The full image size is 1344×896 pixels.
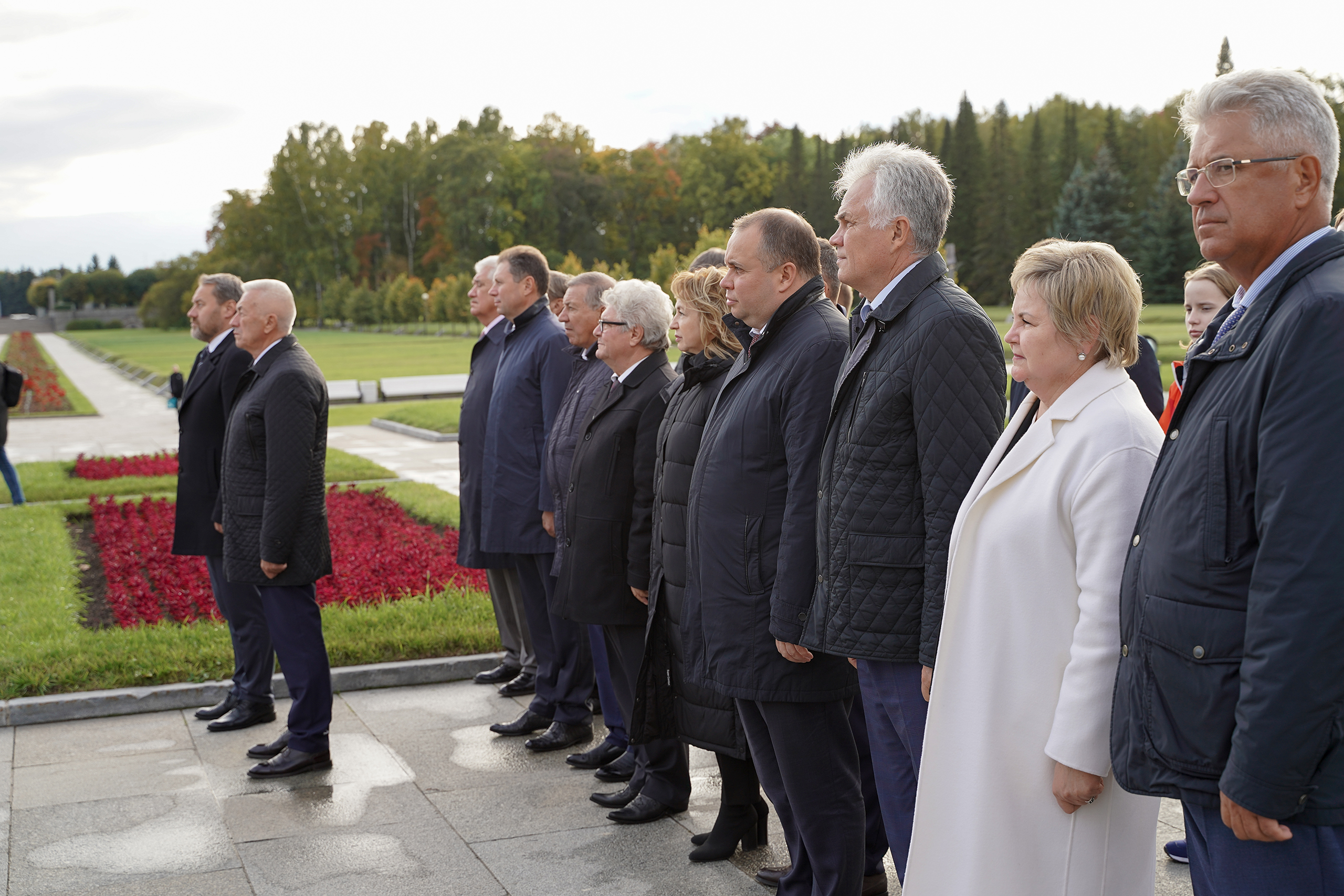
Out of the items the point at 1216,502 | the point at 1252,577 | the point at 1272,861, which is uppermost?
the point at 1216,502

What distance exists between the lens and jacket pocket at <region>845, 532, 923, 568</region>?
3.20 m

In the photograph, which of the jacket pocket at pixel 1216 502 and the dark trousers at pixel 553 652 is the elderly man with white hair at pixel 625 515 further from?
the jacket pocket at pixel 1216 502

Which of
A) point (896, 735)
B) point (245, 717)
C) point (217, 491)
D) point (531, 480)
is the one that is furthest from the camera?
point (217, 491)

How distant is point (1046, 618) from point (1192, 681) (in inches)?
22.4

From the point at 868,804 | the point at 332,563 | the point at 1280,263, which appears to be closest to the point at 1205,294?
the point at 868,804

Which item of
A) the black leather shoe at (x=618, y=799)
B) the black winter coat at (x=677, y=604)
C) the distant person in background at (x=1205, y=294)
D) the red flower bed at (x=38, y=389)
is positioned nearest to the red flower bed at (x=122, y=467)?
the red flower bed at (x=38, y=389)

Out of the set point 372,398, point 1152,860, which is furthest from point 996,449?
point 372,398

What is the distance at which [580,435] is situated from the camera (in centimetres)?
532

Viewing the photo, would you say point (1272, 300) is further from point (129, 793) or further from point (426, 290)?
point (426, 290)

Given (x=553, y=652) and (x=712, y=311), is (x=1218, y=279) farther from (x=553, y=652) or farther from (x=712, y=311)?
(x=553, y=652)

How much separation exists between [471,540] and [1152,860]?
4.45 m

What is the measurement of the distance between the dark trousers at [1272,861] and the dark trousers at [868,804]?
72.4 inches

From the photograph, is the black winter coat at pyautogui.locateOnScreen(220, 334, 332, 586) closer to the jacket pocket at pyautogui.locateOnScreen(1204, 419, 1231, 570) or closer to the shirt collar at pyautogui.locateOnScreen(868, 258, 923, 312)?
the shirt collar at pyautogui.locateOnScreen(868, 258, 923, 312)

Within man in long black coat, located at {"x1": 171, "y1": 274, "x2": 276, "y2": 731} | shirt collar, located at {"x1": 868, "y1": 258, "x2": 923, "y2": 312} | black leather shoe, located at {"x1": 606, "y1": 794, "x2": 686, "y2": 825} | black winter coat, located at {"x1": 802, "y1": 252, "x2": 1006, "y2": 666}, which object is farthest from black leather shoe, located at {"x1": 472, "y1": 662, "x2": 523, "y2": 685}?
shirt collar, located at {"x1": 868, "y1": 258, "x2": 923, "y2": 312}
